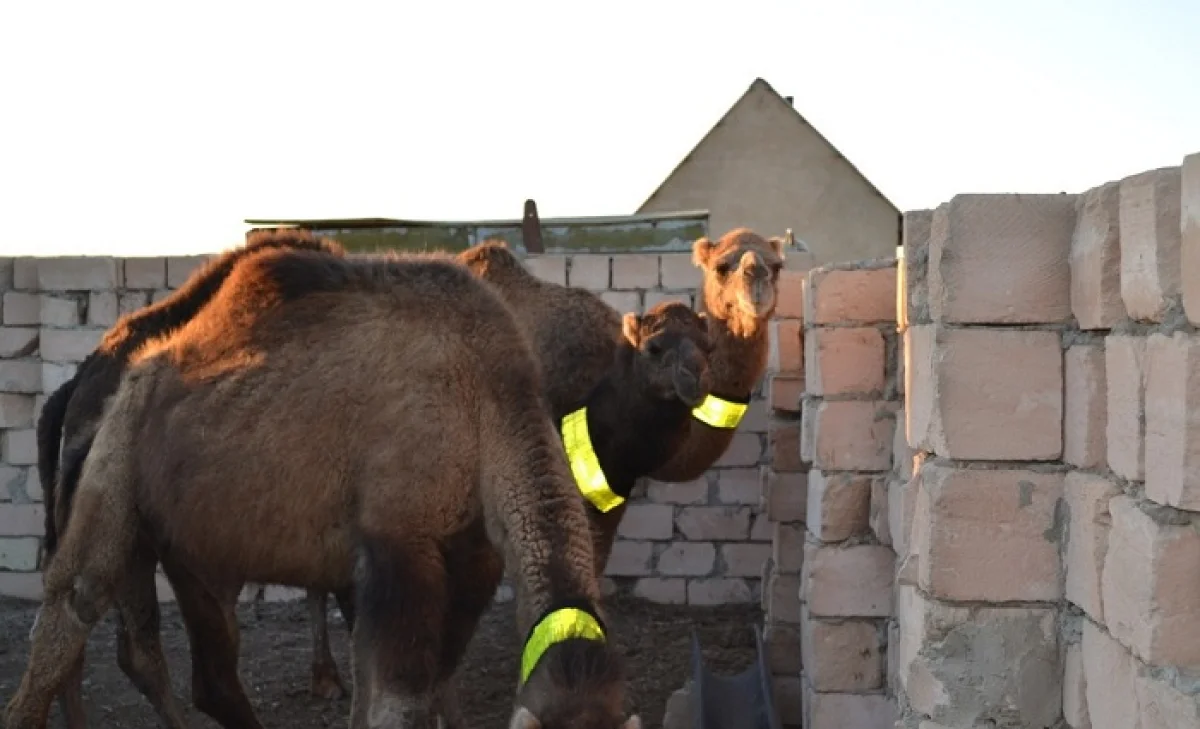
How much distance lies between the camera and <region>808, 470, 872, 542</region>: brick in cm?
589

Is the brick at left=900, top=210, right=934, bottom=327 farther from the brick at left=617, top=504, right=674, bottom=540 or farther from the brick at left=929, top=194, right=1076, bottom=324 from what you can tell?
the brick at left=617, top=504, right=674, bottom=540

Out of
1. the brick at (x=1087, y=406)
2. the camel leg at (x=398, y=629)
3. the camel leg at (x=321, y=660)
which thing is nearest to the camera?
the brick at (x=1087, y=406)

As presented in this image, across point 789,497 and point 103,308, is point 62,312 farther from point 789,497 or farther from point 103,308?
point 789,497

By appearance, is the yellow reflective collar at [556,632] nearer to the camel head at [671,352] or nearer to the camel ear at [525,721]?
the camel ear at [525,721]

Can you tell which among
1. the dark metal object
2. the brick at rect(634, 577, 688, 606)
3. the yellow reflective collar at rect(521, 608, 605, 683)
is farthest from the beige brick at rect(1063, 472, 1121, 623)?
the brick at rect(634, 577, 688, 606)

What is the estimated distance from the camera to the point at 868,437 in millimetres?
5848

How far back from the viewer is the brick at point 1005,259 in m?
3.60

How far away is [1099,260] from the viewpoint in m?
3.29

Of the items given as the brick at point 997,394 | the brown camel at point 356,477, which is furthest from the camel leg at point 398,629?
the brick at point 997,394

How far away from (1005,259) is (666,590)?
7.34 meters

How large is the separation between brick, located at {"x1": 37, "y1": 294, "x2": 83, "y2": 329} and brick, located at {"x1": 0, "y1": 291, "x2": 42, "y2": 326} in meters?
0.12

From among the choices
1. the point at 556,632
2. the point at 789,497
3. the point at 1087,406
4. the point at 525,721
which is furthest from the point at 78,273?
the point at 1087,406

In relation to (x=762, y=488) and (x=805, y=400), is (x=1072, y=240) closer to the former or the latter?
(x=805, y=400)

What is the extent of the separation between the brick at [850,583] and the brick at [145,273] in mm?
6746
